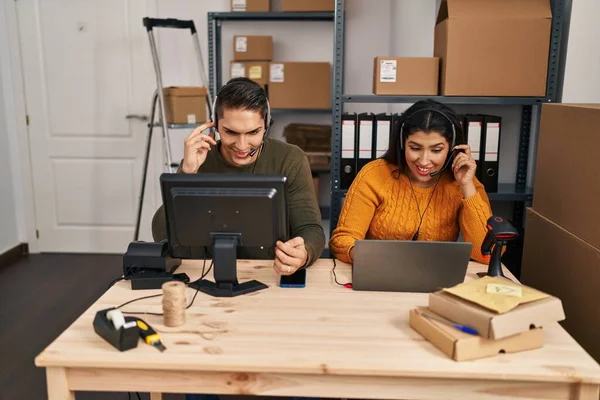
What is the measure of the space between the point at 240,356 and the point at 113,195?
3.13 m

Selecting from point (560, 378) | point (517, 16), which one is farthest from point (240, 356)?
point (517, 16)

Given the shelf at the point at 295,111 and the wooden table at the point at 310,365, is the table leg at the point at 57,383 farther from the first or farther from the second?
the shelf at the point at 295,111

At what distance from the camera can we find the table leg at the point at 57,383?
1189 millimetres

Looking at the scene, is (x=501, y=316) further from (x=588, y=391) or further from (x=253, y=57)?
(x=253, y=57)

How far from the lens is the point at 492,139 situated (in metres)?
2.48

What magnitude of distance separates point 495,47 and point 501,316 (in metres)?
1.54

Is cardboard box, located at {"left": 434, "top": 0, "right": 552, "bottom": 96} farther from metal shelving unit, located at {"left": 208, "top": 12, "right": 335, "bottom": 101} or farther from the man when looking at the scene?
metal shelving unit, located at {"left": 208, "top": 12, "right": 335, "bottom": 101}

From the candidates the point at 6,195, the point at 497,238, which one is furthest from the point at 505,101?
the point at 6,195

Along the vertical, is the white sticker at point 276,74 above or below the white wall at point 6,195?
above

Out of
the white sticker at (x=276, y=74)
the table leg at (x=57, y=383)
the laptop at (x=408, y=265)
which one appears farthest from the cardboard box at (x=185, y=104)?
the table leg at (x=57, y=383)

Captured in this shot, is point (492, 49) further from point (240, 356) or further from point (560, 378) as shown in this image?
point (240, 356)

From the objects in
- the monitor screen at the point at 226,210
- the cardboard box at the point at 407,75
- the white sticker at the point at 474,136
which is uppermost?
the cardboard box at the point at 407,75

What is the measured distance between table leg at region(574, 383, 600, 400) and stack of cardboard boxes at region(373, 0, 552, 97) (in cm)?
155

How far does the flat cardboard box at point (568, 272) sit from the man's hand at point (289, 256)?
796 mm
